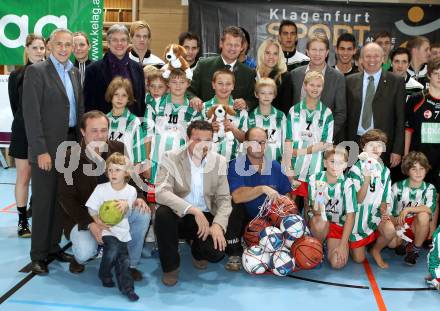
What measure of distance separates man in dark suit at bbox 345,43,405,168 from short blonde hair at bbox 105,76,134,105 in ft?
6.69

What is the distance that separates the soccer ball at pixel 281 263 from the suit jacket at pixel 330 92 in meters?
1.38

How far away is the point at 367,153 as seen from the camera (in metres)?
4.21

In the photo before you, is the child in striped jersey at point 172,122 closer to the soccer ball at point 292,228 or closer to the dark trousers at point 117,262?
the dark trousers at point 117,262

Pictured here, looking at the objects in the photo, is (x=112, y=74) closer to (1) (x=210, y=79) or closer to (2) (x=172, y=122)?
(2) (x=172, y=122)

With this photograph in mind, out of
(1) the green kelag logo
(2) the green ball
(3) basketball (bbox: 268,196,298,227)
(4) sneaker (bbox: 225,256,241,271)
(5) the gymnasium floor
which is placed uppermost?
(1) the green kelag logo

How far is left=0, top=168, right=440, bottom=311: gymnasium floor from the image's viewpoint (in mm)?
3219

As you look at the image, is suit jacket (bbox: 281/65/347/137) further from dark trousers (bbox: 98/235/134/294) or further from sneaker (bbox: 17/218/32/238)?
sneaker (bbox: 17/218/32/238)

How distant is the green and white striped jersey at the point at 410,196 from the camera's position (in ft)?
13.9

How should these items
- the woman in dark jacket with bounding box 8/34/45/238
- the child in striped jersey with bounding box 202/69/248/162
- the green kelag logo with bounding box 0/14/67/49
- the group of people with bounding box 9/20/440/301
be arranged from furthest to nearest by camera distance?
the green kelag logo with bounding box 0/14/67/49, the woman in dark jacket with bounding box 8/34/45/238, the child in striped jersey with bounding box 202/69/248/162, the group of people with bounding box 9/20/440/301

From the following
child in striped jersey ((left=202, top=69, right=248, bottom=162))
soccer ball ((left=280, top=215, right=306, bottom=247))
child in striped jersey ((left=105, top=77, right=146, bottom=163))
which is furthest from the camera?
child in striped jersey ((left=202, top=69, right=248, bottom=162))

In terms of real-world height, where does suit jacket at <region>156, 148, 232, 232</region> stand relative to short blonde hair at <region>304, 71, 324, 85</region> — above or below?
below

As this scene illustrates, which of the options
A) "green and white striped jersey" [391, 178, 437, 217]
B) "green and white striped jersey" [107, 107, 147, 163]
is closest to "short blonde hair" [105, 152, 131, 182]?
"green and white striped jersey" [107, 107, 147, 163]

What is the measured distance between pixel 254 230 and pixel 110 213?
123cm

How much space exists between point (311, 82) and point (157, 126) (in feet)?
4.62
